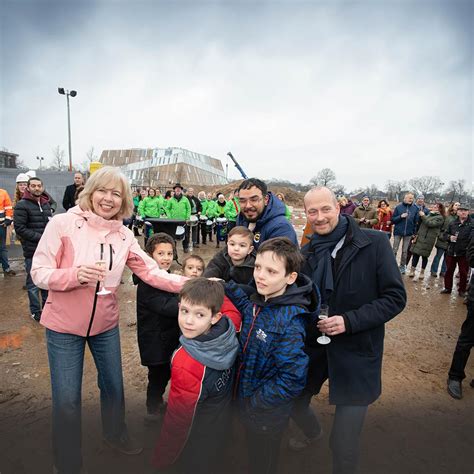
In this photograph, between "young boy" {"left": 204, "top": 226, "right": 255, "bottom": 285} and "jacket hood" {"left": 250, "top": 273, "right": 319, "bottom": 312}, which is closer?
"jacket hood" {"left": 250, "top": 273, "right": 319, "bottom": 312}

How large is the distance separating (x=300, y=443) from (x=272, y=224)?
6.03 feet

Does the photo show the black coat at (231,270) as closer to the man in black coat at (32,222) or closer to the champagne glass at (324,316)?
the champagne glass at (324,316)

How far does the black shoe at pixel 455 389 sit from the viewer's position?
3.34 meters

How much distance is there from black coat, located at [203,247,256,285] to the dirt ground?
55.2 inches

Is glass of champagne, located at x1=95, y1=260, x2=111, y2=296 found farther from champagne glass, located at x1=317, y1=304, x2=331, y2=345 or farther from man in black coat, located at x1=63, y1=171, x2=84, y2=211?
man in black coat, located at x1=63, y1=171, x2=84, y2=211

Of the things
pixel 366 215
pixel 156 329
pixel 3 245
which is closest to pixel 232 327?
pixel 156 329

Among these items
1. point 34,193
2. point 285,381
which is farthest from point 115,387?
point 34,193

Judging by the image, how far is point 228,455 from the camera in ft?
7.93

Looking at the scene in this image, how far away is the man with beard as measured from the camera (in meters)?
2.67

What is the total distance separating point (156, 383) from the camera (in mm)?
2738

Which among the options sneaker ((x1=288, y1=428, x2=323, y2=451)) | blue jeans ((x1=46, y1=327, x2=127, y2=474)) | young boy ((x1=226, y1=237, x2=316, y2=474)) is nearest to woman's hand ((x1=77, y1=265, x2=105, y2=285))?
blue jeans ((x1=46, y1=327, x2=127, y2=474))

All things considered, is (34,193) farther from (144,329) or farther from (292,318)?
(292,318)

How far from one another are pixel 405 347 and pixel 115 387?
4104 millimetres

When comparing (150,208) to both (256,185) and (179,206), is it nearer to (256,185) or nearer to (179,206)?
(179,206)
